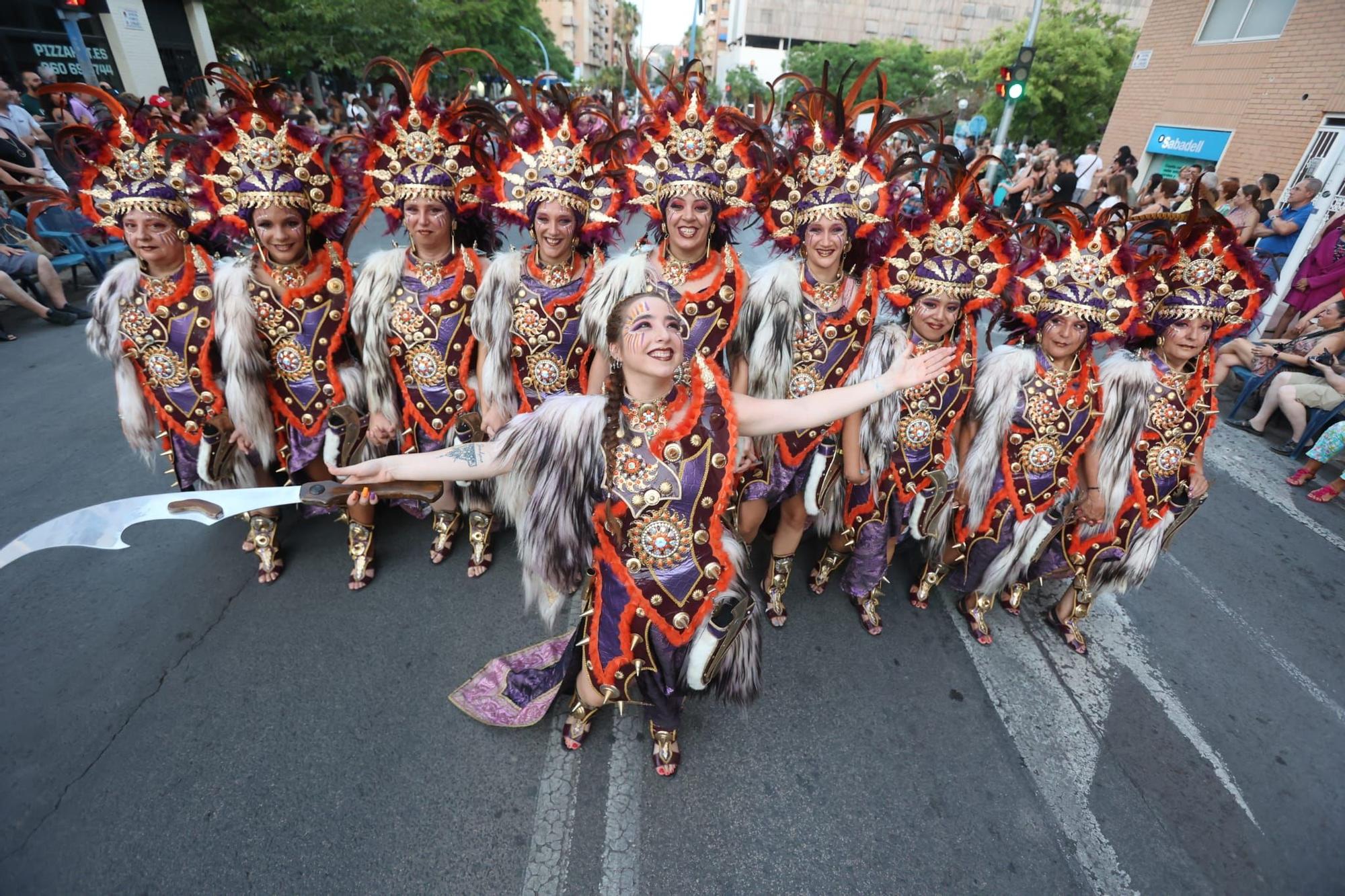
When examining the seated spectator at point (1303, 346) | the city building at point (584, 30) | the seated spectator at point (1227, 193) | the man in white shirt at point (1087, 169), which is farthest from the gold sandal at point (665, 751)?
the city building at point (584, 30)

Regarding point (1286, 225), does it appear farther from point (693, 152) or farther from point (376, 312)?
point (376, 312)

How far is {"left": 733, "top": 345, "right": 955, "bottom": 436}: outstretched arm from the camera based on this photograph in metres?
2.34

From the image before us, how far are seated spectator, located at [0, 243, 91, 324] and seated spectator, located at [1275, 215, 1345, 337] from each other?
1546cm

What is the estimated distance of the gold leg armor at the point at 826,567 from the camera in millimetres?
4055

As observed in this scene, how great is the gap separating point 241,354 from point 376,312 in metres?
0.73

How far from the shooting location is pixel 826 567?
13.5ft

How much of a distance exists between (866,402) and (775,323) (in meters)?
1.17

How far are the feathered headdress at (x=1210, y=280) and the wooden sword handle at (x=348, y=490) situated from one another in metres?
3.52

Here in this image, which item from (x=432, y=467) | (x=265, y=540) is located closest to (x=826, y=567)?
(x=432, y=467)

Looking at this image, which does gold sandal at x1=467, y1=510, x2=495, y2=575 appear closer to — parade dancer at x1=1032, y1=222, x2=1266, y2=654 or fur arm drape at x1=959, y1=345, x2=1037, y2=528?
fur arm drape at x1=959, y1=345, x2=1037, y2=528

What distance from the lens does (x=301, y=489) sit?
87.7 inches

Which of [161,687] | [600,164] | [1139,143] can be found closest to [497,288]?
[600,164]

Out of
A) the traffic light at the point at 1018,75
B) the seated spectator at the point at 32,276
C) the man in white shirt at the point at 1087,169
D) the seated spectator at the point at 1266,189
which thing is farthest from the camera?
the man in white shirt at the point at 1087,169

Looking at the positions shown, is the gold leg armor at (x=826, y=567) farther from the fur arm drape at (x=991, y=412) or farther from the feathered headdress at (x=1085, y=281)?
the feathered headdress at (x=1085, y=281)
